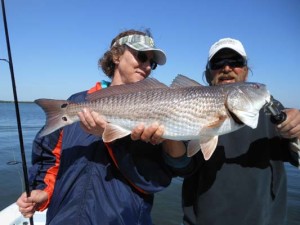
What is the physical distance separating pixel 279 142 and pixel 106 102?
78.5 inches

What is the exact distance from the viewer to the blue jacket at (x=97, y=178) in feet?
9.17

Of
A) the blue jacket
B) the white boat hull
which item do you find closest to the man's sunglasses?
the blue jacket

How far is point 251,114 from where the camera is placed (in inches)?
119

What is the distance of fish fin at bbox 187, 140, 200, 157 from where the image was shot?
9.67 ft

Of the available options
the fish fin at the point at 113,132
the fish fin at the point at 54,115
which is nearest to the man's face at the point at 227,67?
the fish fin at the point at 113,132

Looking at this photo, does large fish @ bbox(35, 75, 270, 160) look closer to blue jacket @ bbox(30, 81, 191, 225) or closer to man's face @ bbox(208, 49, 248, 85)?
blue jacket @ bbox(30, 81, 191, 225)

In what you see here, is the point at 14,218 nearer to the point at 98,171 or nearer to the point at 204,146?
the point at 98,171

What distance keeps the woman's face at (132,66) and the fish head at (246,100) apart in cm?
103

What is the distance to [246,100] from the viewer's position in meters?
3.08

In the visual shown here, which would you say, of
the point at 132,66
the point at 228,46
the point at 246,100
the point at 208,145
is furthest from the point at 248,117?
the point at 132,66

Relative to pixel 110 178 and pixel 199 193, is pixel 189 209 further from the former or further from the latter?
pixel 110 178

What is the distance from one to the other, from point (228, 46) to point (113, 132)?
1.72 m

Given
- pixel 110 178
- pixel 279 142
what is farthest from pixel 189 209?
pixel 279 142

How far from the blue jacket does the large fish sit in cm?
24
